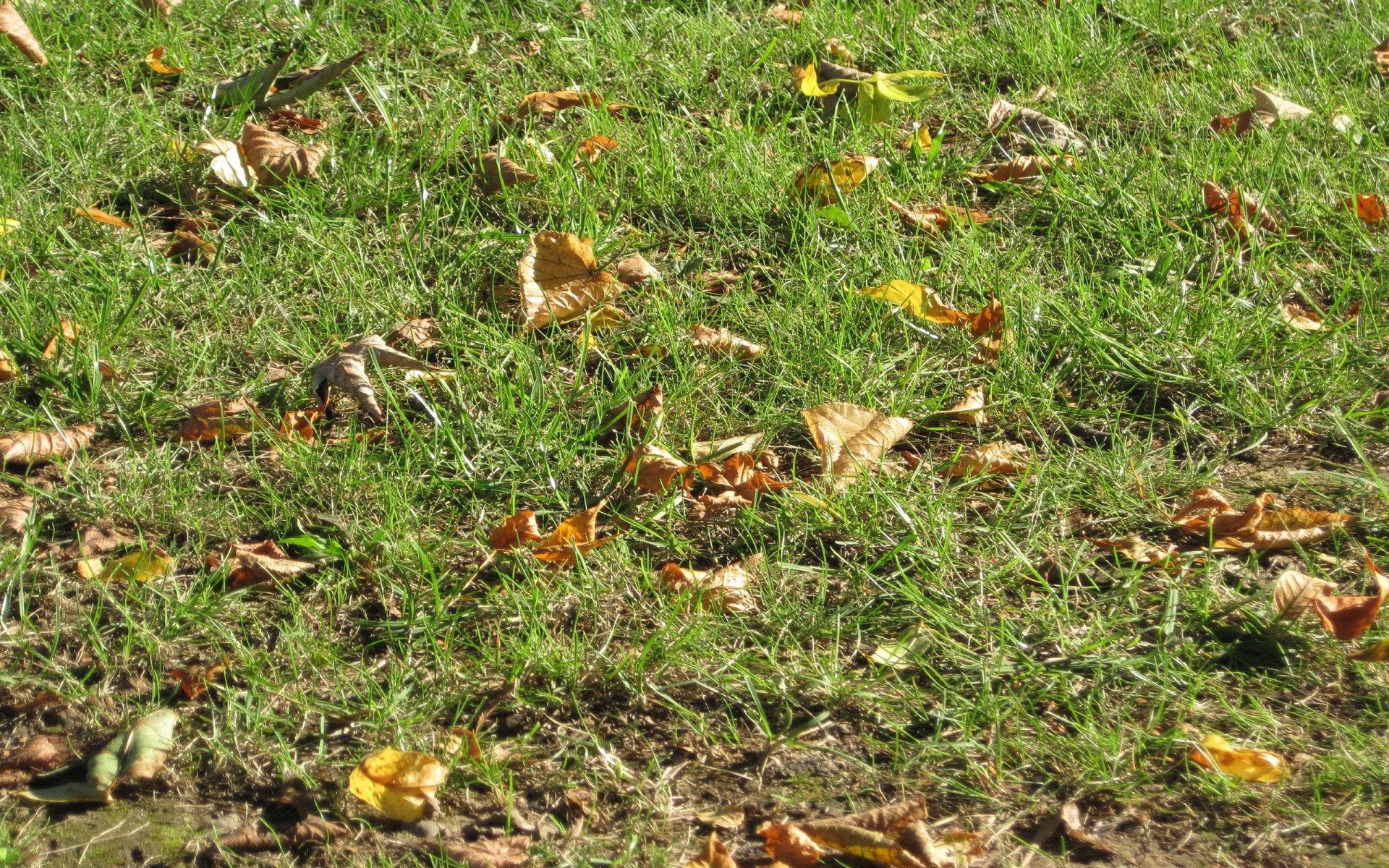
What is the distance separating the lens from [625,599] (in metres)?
2.13

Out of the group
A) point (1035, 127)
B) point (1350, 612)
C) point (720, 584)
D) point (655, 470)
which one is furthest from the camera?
point (1035, 127)

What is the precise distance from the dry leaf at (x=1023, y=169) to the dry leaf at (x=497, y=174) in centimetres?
119

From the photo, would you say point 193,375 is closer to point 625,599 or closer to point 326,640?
point 326,640

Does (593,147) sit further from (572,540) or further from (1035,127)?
(572,540)

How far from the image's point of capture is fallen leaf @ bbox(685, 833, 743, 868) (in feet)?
5.58

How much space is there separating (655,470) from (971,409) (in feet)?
2.23

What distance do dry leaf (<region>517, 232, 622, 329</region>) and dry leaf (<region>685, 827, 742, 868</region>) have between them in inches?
51.1

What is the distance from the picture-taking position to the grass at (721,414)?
6.20 ft

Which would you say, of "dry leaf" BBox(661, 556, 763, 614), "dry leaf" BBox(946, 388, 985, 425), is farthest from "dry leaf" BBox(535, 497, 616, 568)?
"dry leaf" BBox(946, 388, 985, 425)

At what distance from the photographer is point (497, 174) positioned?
117 inches

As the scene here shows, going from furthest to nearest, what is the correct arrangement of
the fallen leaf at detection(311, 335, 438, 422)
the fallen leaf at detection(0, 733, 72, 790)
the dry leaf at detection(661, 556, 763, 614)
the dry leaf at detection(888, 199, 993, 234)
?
the dry leaf at detection(888, 199, 993, 234) → the fallen leaf at detection(311, 335, 438, 422) → the dry leaf at detection(661, 556, 763, 614) → the fallen leaf at detection(0, 733, 72, 790)

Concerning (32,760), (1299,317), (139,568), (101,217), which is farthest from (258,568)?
(1299,317)

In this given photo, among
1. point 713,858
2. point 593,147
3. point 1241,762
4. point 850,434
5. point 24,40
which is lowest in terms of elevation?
point 1241,762

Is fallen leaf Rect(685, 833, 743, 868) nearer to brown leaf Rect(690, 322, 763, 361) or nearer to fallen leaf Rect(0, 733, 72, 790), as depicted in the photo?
fallen leaf Rect(0, 733, 72, 790)
